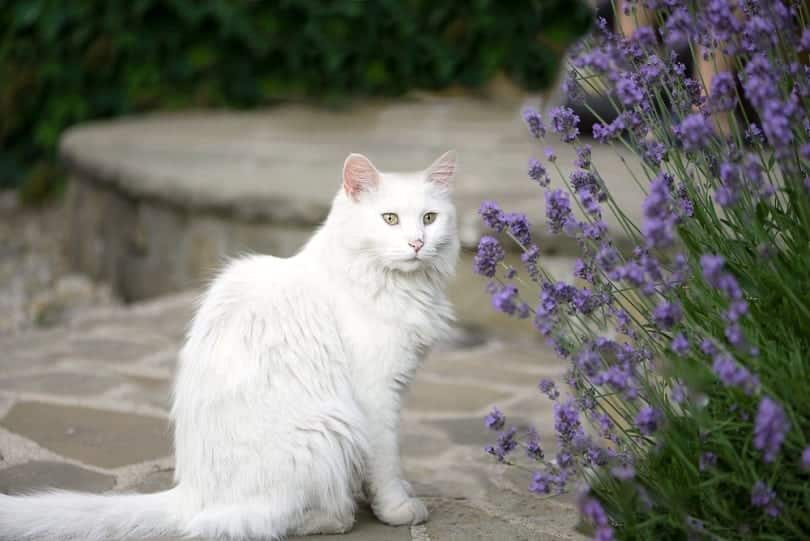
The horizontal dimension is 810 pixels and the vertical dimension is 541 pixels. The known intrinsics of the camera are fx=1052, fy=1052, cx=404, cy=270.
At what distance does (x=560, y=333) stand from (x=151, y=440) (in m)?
Result: 1.48

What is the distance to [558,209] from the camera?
1858 mm

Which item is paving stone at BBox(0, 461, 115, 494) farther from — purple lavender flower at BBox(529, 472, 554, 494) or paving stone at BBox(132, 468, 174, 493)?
purple lavender flower at BBox(529, 472, 554, 494)

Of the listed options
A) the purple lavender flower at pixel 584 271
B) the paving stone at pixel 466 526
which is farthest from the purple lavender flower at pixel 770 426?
the paving stone at pixel 466 526

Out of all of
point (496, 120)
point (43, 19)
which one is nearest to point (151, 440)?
point (496, 120)

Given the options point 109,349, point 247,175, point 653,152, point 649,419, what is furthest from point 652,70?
point 247,175

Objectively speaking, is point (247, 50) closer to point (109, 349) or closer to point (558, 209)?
point (109, 349)

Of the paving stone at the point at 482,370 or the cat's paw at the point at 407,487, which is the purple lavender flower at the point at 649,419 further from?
the paving stone at the point at 482,370

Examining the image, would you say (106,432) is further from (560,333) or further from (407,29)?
(407,29)

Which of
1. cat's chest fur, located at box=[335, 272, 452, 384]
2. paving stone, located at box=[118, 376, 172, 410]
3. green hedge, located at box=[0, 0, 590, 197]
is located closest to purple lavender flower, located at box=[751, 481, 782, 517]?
cat's chest fur, located at box=[335, 272, 452, 384]

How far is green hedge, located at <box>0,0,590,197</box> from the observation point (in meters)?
6.23

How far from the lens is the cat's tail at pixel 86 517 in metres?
2.01

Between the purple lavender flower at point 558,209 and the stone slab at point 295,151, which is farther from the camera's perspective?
the stone slab at point 295,151

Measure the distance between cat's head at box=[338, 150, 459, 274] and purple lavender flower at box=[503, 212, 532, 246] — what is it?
0.32m

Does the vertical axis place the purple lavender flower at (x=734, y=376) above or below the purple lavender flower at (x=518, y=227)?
below
